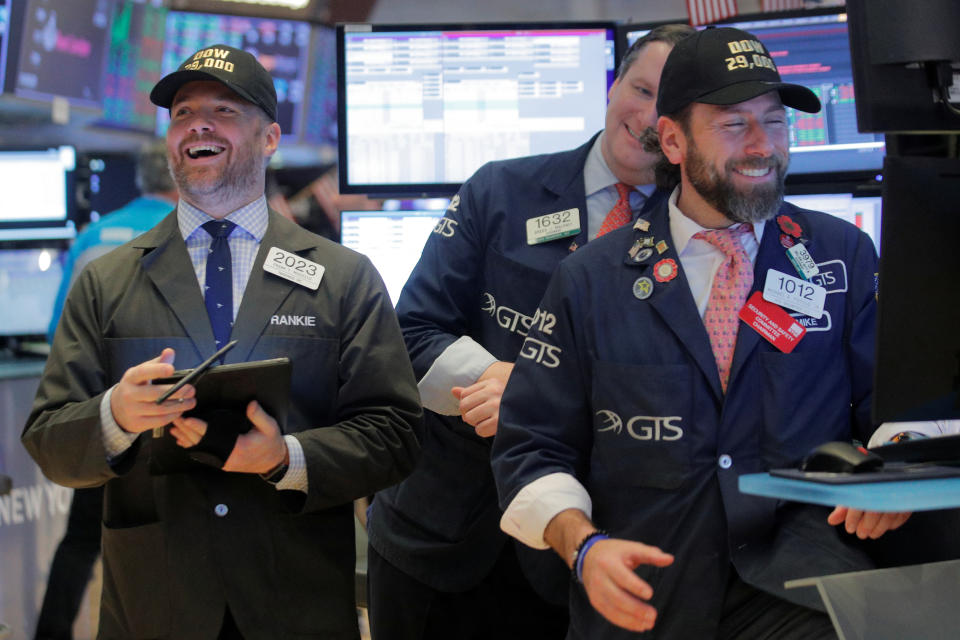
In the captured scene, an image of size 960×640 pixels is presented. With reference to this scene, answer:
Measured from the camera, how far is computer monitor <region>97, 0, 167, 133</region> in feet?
18.2

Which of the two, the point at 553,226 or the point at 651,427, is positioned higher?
the point at 553,226

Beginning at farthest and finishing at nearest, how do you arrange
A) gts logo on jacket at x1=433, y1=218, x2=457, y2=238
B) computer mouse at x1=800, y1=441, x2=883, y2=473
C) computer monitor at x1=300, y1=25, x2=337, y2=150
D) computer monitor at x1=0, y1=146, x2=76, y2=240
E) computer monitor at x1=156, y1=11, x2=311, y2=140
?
computer monitor at x1=300, y1=25, x2=337, y2=150
computer monitor at x1=156, y1=11, x2=311, y2=140
computer monitor at x1=0, y1=146, x2=76, y2=240
gts logo on jacket at x1=433, y1=218, x2=457, y2=238
computer mouse at x1=800, y1=441, x2=883, y2=473

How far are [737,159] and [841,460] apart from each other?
0.71m

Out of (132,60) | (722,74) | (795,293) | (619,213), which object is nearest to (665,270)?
(795,293)

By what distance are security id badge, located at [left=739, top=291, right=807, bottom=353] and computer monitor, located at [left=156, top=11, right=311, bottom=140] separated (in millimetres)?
4252

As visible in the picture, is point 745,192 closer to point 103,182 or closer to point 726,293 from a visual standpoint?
point 726,293

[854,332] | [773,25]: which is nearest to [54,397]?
[854,332]

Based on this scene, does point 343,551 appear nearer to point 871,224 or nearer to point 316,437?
point 316,437

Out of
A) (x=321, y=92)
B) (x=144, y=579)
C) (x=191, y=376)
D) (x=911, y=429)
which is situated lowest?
(x=144, y=579)

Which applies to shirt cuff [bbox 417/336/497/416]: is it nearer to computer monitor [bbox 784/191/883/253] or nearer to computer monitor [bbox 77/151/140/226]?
computer monitor [bbox 784/191/883/253]

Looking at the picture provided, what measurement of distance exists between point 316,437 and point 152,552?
37cm

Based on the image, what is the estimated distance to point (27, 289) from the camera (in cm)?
530

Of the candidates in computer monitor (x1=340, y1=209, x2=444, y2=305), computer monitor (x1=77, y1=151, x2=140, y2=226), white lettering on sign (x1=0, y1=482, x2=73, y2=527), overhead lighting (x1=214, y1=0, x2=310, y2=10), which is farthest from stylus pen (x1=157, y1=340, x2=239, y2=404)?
overhead lighting (x1=214, y1=0, x2=310, y2=10)

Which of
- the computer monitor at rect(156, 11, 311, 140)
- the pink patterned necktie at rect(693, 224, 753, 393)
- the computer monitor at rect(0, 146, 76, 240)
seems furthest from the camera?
the computer monitor at rect(156, 11, 311, 140)
